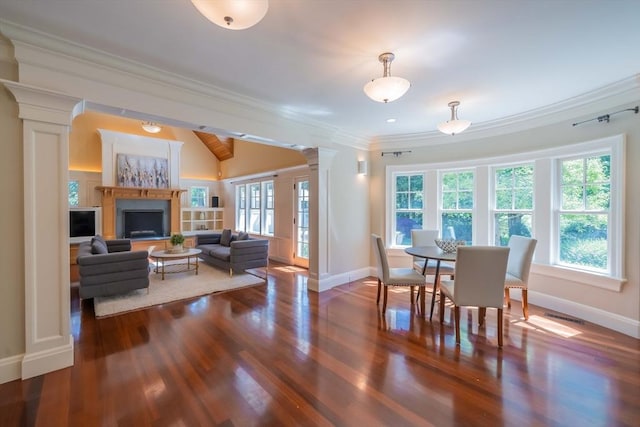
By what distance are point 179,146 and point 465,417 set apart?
9.20 m

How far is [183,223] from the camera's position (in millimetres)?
8656

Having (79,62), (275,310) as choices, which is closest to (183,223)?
(275,310)

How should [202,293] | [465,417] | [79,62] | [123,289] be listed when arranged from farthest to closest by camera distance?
[202,293] → [123,289] → [79,62] → [465,417]

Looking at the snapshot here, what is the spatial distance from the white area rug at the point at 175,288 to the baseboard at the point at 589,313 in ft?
13.4

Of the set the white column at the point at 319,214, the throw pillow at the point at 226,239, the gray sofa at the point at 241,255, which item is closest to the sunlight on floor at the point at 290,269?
the gray sofa at the point at 241,255

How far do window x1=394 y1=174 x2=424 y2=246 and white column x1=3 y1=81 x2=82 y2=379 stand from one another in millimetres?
4519

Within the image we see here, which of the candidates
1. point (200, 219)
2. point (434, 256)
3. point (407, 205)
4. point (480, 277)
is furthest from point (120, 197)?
point (480, 277)

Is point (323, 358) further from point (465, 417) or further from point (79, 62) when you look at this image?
point (79, 62)

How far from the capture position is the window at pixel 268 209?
721 cm

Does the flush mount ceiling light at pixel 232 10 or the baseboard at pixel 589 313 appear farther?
the baseboard at pixel 589 313

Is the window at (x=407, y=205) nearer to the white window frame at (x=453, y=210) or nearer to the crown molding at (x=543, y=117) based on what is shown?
the white window frame at (x=453, y=210)

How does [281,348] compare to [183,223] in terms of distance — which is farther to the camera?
[183,223]

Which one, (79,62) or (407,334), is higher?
(79,62)

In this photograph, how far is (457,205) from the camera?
180 inches
